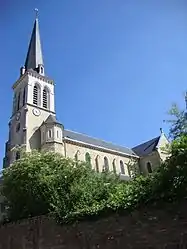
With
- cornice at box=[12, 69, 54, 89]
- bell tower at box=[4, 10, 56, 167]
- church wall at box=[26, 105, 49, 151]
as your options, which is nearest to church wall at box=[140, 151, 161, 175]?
bell tower at box=[4, 10, 56, 167]

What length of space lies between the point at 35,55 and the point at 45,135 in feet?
55.7

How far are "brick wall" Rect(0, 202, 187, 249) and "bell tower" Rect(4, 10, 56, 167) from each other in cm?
2017

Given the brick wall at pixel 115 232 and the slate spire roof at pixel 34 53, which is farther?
the slate spire roof at pixel 34 53

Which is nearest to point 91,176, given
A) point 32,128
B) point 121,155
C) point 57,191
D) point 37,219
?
point 57,191

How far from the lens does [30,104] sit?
121 feet

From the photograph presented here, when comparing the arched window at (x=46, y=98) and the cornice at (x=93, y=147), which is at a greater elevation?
the arched window at (x=46, y=98)

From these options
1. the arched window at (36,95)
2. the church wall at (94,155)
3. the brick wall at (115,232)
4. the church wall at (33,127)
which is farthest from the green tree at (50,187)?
the arched window at (36,95)

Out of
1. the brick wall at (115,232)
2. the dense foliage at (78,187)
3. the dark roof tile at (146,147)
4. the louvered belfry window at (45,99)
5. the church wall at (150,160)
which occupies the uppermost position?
the louvered belfry window at (45,99)

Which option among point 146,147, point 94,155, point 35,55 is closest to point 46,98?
point 35,55

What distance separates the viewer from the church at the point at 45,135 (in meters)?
33.6

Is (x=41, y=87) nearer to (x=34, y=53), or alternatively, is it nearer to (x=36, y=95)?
(x=36, y=95)

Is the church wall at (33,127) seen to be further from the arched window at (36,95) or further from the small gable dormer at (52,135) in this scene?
the arched window at (36,95)

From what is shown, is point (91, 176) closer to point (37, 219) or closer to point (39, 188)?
point (39, 188)

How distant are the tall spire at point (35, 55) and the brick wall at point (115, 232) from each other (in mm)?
33344
